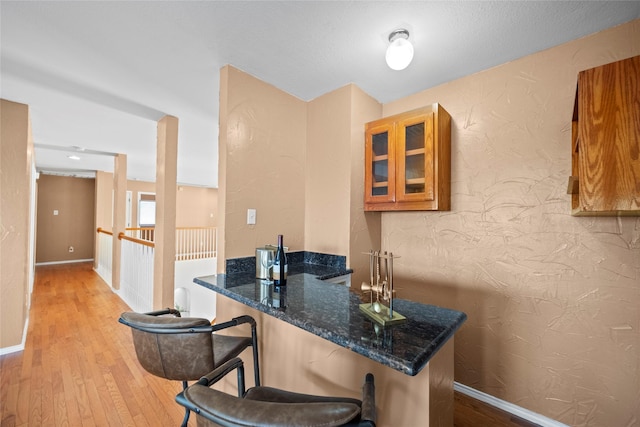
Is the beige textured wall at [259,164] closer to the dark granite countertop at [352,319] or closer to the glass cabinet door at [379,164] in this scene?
the dark granite countertop at [352,319]

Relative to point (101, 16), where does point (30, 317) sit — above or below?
below

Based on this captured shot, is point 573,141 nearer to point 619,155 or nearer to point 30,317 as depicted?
point 619,155

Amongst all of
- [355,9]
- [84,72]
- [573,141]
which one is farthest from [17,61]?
[573,141]

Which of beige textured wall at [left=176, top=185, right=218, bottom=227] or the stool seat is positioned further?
beige textured wall at [left=176, top=185, right=218, bottom=227]

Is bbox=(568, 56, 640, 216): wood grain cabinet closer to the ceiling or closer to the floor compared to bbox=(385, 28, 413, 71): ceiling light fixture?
closer to the floor

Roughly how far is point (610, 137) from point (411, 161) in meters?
1.02

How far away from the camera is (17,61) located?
6.35ft

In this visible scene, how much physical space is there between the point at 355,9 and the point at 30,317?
4824 millimetres

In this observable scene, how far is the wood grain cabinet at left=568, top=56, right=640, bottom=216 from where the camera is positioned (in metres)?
1.14

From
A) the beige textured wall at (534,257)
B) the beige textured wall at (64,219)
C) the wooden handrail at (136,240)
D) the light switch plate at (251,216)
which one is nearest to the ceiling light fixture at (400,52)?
the beige textured wall at (534,257)

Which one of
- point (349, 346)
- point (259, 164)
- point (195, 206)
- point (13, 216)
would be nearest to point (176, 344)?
point (349, 346)

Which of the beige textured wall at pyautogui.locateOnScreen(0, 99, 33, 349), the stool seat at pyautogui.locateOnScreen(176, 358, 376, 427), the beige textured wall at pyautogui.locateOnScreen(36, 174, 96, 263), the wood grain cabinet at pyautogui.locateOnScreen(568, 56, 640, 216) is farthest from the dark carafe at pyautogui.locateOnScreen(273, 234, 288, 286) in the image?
the beige textured wall at pyautogui.locateOnScreen(36, 174, 96, 263)

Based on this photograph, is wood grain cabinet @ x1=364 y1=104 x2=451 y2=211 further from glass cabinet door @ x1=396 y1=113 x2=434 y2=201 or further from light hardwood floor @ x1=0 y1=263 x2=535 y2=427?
light hardwood floor @ x1=0 y1=263 x2=535 y2=427

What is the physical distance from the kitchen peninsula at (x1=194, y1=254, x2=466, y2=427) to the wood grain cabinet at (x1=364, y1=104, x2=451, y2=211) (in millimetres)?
874
